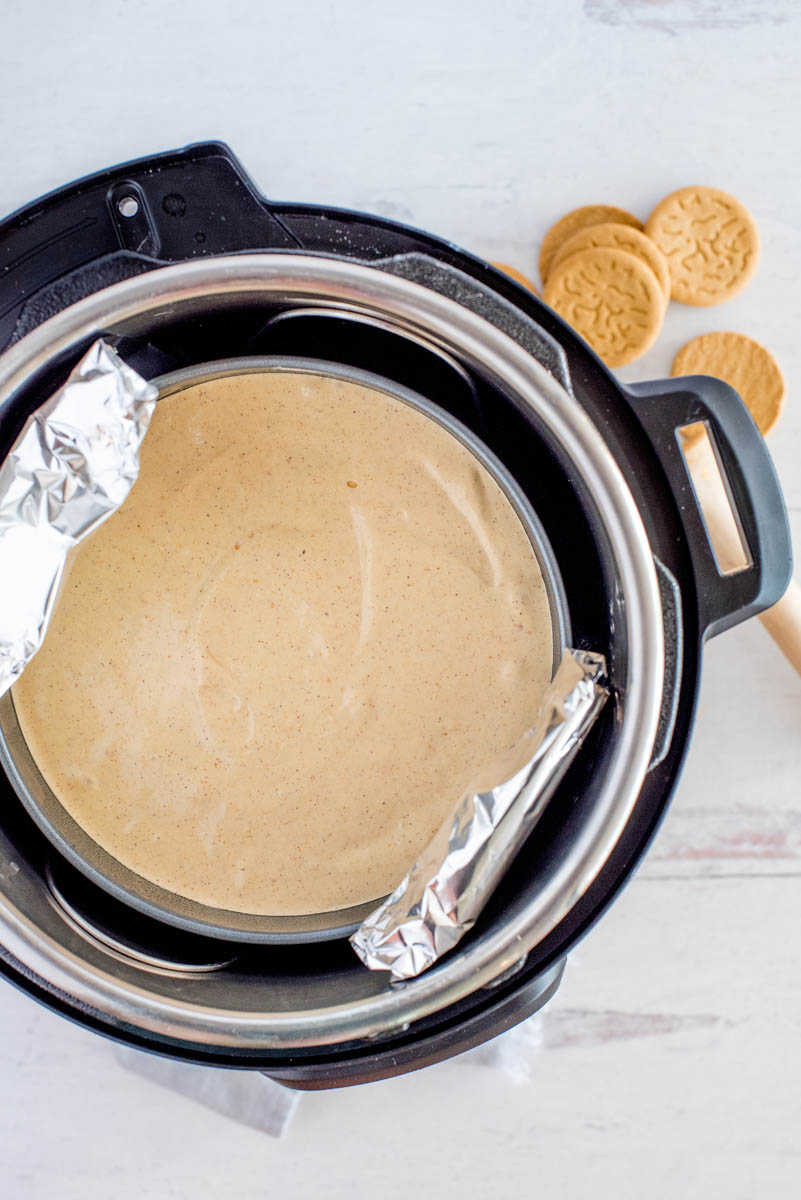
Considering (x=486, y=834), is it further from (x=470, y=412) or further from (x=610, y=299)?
(x=610, y=299)

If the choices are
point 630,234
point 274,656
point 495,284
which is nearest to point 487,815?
point 274,656

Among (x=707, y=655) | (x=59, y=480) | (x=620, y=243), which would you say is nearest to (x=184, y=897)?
(x=59, y=480)

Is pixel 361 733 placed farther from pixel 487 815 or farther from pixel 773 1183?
pixel 773 1183

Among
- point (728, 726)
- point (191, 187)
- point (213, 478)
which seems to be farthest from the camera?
point (728, 726)

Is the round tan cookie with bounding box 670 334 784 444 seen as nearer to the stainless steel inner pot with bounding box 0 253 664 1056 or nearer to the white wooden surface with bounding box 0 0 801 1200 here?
the white wooden surface with bounding box 0 0 801 1200

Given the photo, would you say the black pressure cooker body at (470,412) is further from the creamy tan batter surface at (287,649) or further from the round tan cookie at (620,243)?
the round tan cookie at (620,243)
